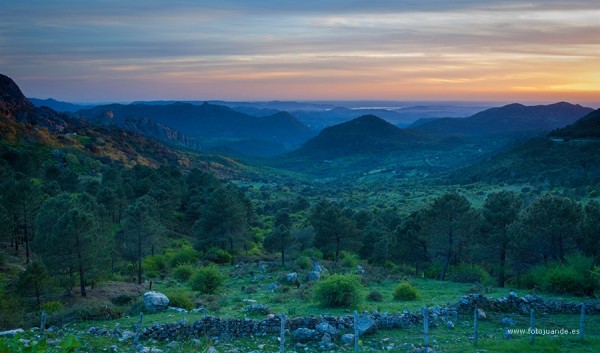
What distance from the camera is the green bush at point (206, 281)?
1100 inches

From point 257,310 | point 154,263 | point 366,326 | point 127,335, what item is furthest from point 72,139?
point 366,326

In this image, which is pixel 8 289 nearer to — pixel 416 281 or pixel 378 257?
pixel 416 281

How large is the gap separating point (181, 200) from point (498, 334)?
185 ft

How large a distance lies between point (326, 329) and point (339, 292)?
5.44m

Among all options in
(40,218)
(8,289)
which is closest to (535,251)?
(8,289)

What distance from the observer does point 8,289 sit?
25.5m

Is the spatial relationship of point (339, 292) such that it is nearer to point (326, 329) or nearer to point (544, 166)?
point (326, 329)

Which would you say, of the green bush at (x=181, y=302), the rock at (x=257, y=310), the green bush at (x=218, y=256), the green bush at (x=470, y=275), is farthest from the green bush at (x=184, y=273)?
the green bush at (x=470, y=275)

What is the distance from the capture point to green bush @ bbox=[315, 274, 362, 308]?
22.0 metres

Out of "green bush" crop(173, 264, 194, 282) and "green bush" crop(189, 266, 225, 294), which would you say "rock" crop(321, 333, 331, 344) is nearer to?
"green bush" crop(189, 266, 225, 294)

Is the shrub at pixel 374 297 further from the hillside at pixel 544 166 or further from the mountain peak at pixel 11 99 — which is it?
the mountain peak at pixel 11 99

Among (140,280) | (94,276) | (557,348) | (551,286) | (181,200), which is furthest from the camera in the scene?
(181,200)

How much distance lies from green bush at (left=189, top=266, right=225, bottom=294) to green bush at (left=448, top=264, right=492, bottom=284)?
18043 millimetres

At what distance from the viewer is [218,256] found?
45.2 m
